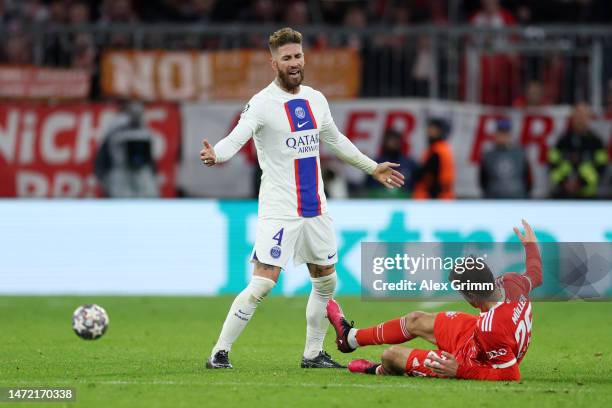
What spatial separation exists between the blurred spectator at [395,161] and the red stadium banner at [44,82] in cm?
430

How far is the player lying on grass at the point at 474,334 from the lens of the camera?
8.88 metres

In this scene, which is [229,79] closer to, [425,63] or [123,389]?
[425,63]

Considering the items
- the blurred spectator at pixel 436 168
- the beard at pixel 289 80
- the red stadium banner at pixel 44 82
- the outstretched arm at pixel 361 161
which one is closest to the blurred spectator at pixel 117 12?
the red stadium banner at pixel 44 82

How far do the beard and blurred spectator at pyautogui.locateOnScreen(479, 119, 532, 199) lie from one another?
28.2ft

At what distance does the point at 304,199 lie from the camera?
966cm

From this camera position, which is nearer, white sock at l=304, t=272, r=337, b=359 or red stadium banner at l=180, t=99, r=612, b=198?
white sock at l=304, t=272, r=337, b=359

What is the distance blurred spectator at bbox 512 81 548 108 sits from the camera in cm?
1853

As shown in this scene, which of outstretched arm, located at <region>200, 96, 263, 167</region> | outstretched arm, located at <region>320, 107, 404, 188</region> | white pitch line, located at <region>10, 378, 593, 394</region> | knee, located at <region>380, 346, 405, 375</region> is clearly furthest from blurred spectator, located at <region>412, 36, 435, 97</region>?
white pitch line, located at <region>10, 378, 593, 394</region>

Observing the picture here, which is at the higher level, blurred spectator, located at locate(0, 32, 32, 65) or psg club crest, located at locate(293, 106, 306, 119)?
blurred spectator, located at locate(0, 32, 32, 65)

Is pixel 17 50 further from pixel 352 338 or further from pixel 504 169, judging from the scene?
pixel 352 338

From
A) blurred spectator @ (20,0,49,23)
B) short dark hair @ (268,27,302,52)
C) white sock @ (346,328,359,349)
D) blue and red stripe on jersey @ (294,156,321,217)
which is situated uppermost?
blurred spectator @ (20,0,49,23)

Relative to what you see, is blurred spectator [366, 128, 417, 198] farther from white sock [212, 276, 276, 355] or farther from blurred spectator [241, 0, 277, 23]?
white sock [212, 276, 276, 355]

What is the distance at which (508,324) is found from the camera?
883cm

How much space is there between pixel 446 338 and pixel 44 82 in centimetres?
1071
